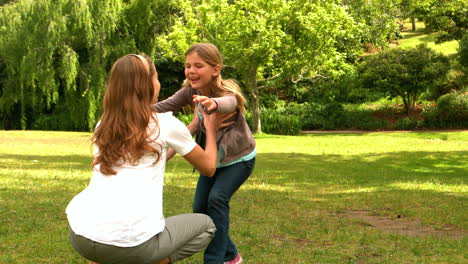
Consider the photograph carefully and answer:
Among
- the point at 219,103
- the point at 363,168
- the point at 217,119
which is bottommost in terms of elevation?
the point at 363,168

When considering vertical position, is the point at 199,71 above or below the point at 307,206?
above

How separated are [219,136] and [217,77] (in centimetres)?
43

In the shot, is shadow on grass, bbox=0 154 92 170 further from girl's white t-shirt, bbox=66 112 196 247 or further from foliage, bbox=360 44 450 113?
foliage, bbox=360 44 450 113

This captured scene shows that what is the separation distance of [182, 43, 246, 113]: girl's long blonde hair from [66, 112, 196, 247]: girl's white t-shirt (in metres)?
1.05

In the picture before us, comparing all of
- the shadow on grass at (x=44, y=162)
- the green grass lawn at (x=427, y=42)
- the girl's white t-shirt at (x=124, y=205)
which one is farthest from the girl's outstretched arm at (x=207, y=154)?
the green grass lawn at (x=427, y=42)

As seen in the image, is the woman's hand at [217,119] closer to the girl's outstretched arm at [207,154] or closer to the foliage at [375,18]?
the girl's outstretched arm at [207,154]

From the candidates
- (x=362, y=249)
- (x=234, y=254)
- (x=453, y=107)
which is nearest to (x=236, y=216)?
(x=362, y=249)

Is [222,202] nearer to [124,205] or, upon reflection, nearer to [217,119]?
[217,119]

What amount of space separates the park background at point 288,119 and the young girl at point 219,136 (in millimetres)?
803

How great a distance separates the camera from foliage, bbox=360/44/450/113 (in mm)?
32469

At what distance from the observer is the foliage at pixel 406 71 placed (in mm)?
32469

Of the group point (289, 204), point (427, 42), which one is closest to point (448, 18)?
point (427, 42)

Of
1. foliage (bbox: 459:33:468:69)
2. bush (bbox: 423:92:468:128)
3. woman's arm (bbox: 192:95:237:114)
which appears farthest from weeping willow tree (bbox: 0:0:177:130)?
woman's arm (bbox: 192:95:237:114)

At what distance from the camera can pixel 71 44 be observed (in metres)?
31.4
